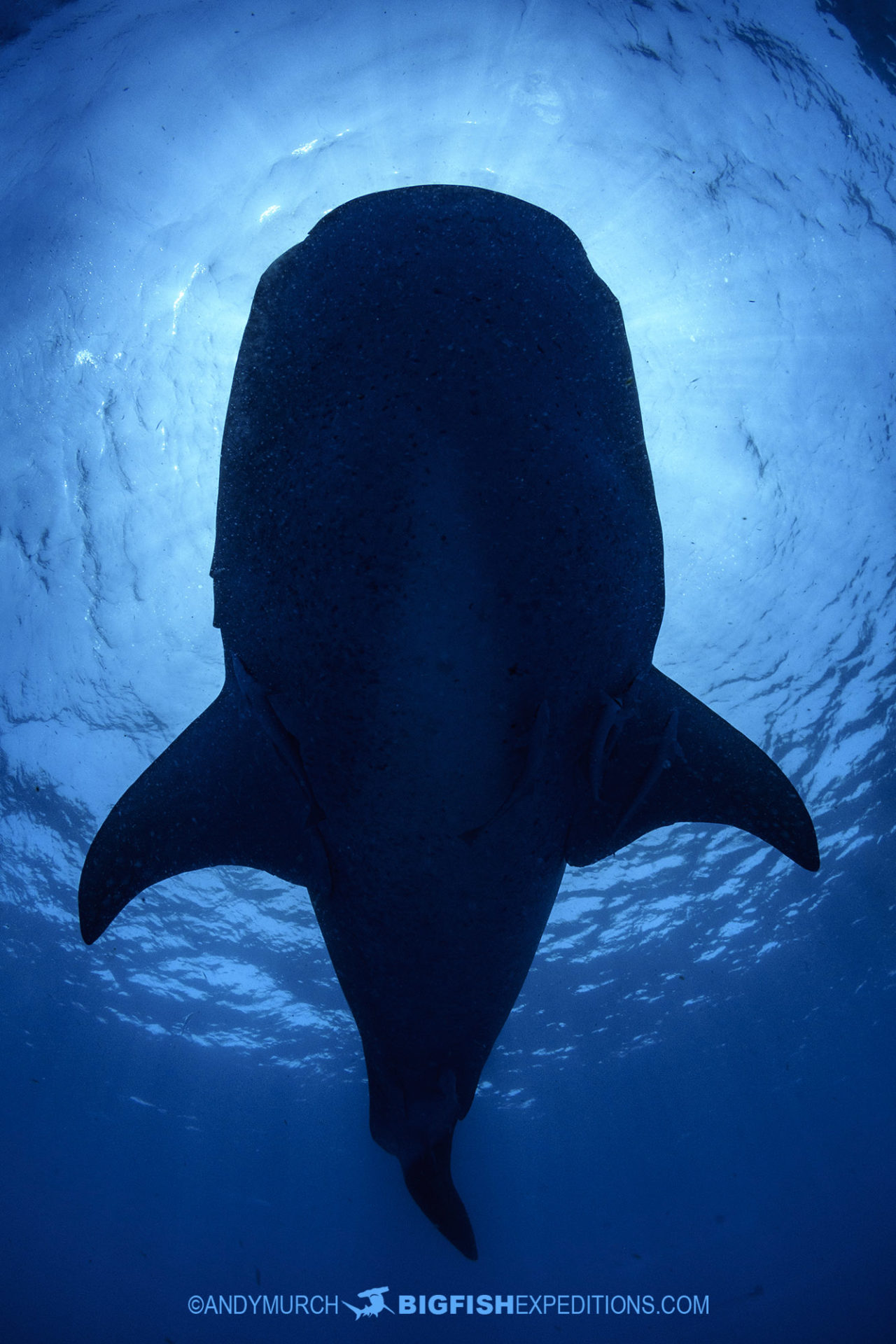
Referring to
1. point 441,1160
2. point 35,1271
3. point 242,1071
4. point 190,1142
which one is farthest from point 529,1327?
point 441,1160

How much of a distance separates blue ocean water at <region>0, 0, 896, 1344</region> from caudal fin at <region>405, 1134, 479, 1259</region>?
23.4 feet

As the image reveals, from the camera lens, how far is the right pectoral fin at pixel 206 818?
2.71 m

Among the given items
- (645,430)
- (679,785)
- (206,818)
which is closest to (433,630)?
(206,818)

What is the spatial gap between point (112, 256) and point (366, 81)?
9.85 feet

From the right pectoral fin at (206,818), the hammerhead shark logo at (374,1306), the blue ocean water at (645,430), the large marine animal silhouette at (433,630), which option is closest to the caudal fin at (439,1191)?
the large marine animal silhouette at (433,630)

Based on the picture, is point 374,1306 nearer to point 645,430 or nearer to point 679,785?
point 645,430

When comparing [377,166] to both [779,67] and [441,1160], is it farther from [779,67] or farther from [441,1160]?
[441,1160]

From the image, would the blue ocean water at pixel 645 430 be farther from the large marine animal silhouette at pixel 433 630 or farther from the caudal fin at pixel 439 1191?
the caudal fin at pixel 439 1191

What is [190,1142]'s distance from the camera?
33875 mm

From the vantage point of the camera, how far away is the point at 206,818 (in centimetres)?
285

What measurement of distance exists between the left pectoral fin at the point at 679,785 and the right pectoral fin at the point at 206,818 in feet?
3.99

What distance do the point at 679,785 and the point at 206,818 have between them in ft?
6.93

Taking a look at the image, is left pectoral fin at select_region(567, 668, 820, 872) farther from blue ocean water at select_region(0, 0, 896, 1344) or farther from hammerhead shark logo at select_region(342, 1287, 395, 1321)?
hammerhead shark logo at select_region(342, 1287, 395, 1321)

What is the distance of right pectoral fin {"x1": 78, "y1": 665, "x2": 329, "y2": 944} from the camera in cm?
271
